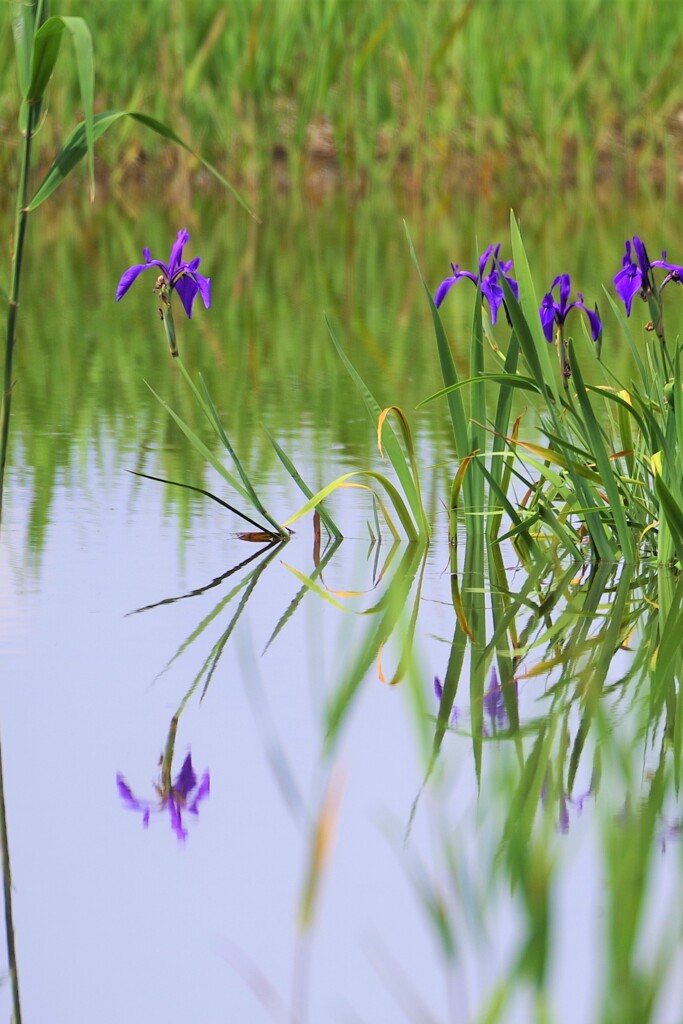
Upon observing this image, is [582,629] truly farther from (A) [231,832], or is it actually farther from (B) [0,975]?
(B) [0,975]

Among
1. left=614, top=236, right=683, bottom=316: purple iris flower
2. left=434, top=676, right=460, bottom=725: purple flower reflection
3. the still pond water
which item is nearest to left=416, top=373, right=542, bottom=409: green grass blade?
left=614, top=236, right=683, bottom=316: purple iris flower

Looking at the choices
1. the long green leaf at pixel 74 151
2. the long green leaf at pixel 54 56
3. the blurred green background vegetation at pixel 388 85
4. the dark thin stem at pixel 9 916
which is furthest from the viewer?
the blurred green background vegetation at pixel 388 85

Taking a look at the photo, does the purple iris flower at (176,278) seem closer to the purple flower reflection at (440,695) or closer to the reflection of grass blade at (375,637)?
the reflection of grass blade at (375,637)

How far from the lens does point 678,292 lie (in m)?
5.48

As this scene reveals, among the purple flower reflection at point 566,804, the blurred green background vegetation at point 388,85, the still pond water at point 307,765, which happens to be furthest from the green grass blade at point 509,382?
the blurred green background vegetation at point 388,85

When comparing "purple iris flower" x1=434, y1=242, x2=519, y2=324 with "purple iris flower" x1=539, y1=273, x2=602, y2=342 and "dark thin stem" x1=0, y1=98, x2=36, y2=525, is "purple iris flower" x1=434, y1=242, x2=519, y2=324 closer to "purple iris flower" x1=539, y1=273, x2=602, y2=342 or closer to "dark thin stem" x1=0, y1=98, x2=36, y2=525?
"purple iris flower" x1=539, y1=273, x2=602, y2=342

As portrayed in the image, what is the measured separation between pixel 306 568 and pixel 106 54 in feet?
19.7

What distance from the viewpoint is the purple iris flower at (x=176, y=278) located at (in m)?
2.32

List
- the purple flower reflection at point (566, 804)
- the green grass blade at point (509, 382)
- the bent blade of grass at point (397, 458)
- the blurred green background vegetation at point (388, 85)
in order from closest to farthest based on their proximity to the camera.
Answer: the purple flower reflection at point (566, 804) → the green grass blade at point (509, 382) → the bent blade of grass at point (397, 458) → the blurred green background vegetation at point (388, 85)

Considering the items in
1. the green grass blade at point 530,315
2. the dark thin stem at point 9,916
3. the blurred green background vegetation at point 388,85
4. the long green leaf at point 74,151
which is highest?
the blurred green background vegetation at point 388,85


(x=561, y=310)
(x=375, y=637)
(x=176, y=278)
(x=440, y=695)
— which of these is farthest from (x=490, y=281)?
(x=440, y=695)

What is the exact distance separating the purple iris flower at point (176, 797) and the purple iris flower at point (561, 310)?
98cm

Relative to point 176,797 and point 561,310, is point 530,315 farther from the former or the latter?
point 176,797

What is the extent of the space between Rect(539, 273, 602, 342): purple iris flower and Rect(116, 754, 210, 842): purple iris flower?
979 millimetres
